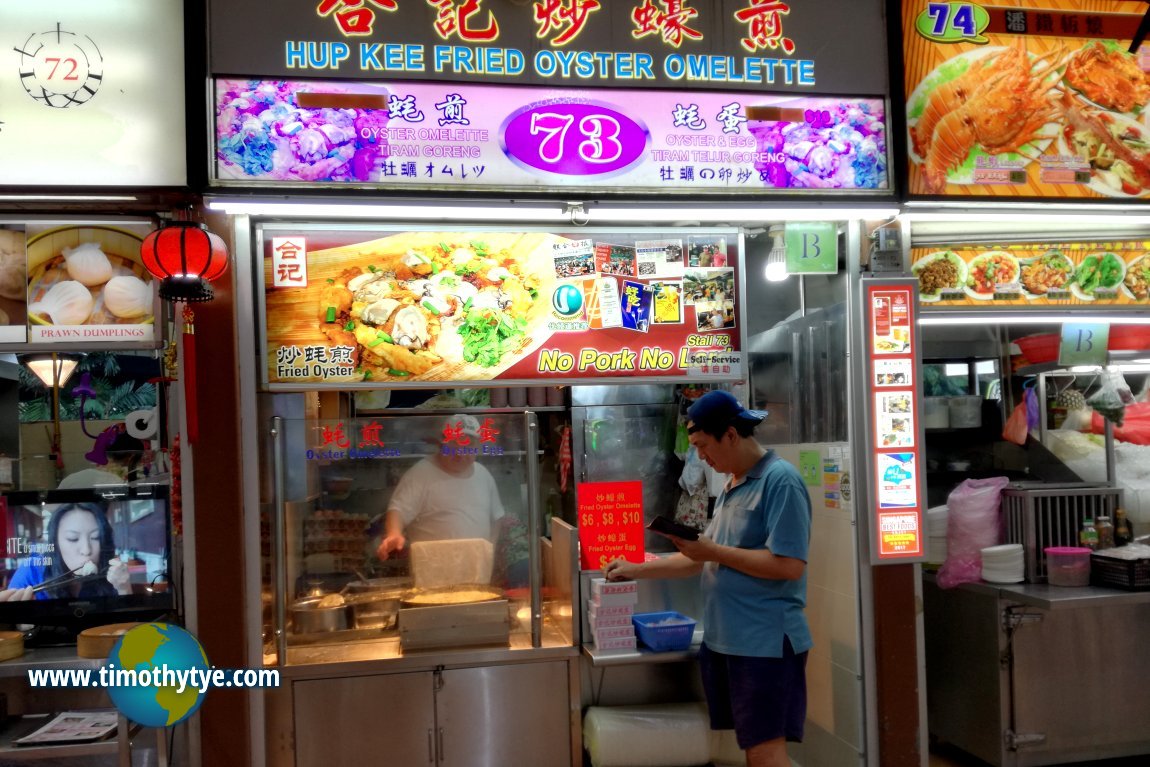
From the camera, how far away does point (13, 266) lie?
3.94m

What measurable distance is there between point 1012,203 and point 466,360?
286 centimetres

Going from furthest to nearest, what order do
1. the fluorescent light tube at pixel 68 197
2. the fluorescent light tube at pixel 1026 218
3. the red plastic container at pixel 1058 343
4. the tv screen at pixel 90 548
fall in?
the red plastic container at pixel 1058 343 < the fluorescent light tube at pixel 1026 218 < the tv screen at pixel 90 548 < the fluorescent light tube at pixel 68 197

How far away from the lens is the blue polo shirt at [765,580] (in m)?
3.51

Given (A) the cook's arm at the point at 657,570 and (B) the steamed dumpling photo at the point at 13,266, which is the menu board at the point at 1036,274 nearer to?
(A) the cook's arm at the point at 657,570

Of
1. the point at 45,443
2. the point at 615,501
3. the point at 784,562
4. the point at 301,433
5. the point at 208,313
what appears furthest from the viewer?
the point at 45,443

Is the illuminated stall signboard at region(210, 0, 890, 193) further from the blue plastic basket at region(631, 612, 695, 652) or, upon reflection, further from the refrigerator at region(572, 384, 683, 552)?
the refrigerator at region(572, 384, 683, 552)

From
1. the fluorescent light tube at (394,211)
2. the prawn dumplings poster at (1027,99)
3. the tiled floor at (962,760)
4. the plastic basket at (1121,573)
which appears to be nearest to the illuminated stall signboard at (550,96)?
the fluorescent light tube at (394,211)

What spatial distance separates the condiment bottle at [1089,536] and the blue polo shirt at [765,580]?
245 cm

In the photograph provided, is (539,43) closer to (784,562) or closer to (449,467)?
(449,467)

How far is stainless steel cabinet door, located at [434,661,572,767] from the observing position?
420 cm

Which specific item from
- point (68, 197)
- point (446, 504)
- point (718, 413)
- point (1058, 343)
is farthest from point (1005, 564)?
point (68, 197)

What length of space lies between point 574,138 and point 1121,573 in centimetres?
376

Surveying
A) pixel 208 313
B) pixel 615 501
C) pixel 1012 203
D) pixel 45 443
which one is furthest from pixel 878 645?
pixel 45 443

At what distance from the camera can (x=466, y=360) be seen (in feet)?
14.0
